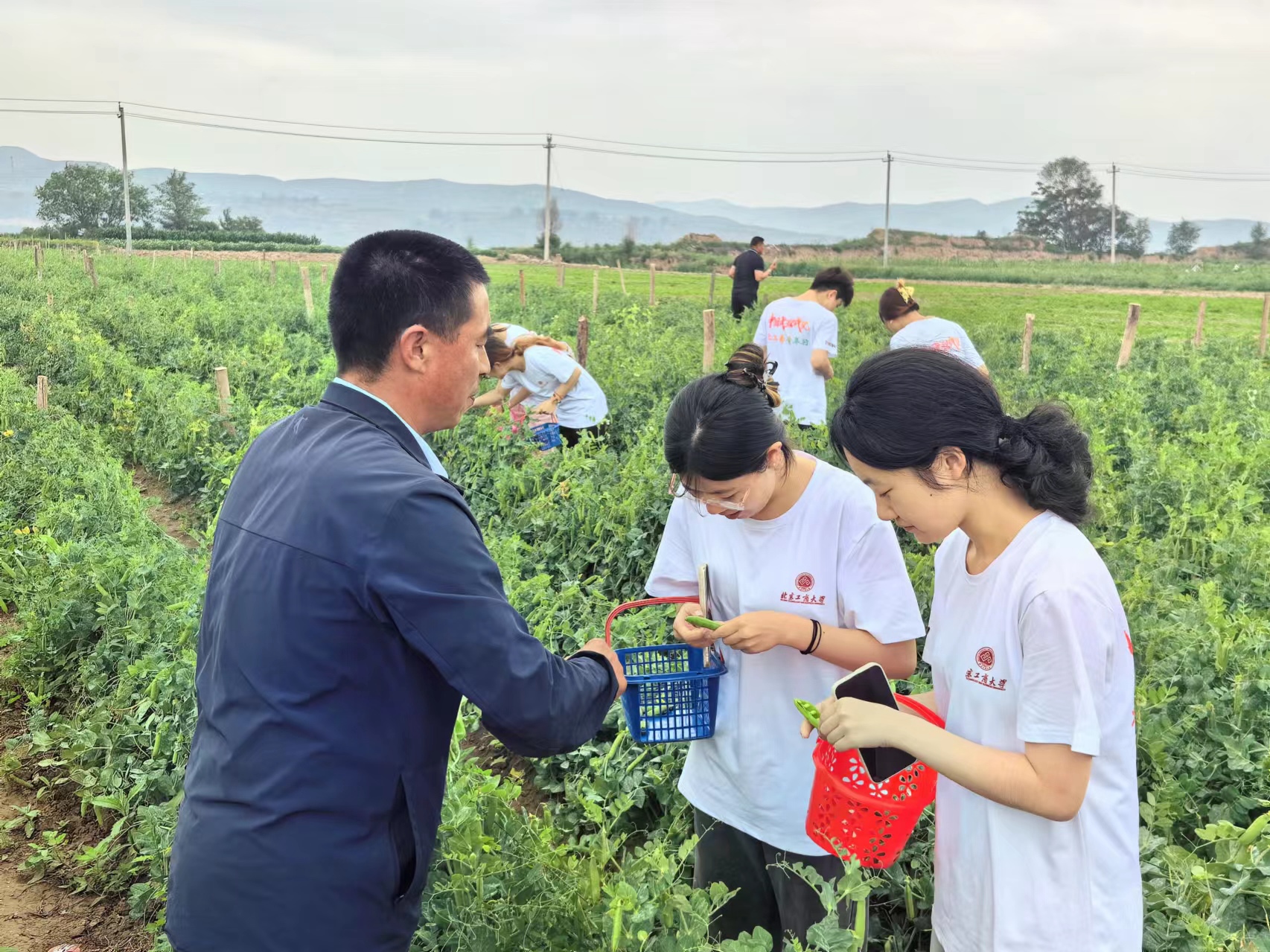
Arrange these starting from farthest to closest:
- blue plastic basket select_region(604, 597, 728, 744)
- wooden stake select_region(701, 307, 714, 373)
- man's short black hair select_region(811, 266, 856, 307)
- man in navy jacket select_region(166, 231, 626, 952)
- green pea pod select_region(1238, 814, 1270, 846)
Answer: wooden stake select_region(701, 307, 714, 373)
man's short black hair select_region(811, 266, 856, 307)
green pea pod select_region(1238, 814, 1270, 846)
blue plastic basket select_region(604, 597, 728, 744)
man in navy jacket select_region(166, 231, 626, 952)

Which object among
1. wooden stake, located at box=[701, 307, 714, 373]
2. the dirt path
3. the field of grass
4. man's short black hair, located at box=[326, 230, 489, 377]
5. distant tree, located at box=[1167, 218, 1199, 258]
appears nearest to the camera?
man's short black hair, located at box=[326, 230, 489, 377]

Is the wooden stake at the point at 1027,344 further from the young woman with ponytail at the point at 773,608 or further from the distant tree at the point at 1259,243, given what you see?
the distant tree at the point at 1259,243

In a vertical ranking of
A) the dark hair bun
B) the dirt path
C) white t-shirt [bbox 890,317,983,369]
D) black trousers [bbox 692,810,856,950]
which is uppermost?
white t-shirt [bbox 890,317,983,369]

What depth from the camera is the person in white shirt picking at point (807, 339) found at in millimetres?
6520

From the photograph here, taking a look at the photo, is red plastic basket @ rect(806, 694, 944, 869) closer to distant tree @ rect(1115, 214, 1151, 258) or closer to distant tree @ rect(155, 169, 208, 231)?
distant tree @ rect(155, 169, 208, 231)

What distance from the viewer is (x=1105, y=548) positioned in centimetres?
523

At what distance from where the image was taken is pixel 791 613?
7.14ft

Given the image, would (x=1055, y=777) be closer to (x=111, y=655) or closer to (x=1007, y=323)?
(x=111, y=655)

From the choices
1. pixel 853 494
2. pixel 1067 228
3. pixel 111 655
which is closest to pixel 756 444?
pixel 853 494

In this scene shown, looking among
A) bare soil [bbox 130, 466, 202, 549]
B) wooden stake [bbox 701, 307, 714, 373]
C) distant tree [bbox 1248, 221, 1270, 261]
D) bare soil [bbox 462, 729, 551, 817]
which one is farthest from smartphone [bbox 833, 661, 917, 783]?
distant tree [bbox 1248, 221, 1270, 261]

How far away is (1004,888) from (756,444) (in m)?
0.97

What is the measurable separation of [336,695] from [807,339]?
5456mm

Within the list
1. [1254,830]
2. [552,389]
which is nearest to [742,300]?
[552,389]

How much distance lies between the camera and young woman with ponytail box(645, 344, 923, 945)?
6.84 ft
